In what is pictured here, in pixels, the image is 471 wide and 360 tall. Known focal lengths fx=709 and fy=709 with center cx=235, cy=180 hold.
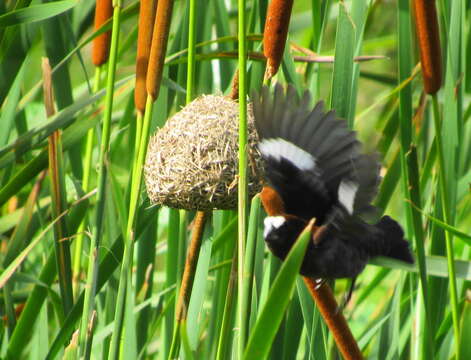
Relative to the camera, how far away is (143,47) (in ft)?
3.43

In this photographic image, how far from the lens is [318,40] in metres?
1.39

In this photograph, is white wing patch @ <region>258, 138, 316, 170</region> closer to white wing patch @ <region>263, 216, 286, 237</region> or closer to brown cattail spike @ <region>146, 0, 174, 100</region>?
white wing patch @ <region>263, 216, 286, 237</region>

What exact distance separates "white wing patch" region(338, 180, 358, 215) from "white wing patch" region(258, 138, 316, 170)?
0.06 metres


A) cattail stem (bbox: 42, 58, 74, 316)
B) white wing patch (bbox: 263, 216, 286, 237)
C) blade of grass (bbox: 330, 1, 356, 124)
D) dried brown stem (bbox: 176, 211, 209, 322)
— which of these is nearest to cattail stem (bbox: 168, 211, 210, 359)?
dried brown stem (bbox: 176, 211, 209, 322)

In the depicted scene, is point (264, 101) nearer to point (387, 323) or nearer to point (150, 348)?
point (387, 323)

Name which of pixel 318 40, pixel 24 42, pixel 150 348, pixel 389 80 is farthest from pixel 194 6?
pixel 150 348

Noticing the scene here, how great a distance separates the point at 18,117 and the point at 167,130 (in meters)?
0.63

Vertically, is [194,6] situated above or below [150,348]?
above

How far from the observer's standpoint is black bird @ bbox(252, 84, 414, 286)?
1.07m

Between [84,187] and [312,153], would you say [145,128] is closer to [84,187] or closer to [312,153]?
[312,153]

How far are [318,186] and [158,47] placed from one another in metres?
0.34

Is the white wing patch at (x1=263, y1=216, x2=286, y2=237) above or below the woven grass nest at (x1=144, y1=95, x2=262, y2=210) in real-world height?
below

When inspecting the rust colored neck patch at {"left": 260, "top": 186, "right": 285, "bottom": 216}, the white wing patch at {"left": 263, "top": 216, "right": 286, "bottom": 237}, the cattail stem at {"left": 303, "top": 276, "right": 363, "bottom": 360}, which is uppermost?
the rust colored neck patch at {"left": 260, "top": 186, "right": 285, "bottom": 216}

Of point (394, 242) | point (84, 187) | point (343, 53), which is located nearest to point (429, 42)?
point (343, 53)
